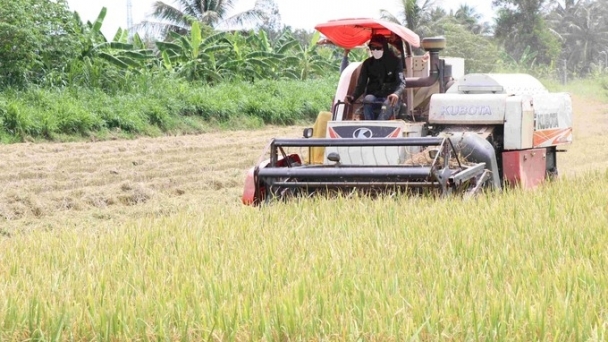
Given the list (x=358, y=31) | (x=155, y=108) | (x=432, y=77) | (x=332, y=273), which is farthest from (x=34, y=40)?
(x=332, y=273)

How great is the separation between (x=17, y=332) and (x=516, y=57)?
3854 centimetres

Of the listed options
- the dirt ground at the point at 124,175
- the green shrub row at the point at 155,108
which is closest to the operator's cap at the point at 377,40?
the dirt ground at the point at 124,175

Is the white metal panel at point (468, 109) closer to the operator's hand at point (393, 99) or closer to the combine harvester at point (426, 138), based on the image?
the combine harvester at point (426, 138)

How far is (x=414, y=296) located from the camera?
3.56 m

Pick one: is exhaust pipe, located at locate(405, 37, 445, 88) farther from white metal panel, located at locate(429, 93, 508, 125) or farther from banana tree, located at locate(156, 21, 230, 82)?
banana tree, located at locate(156, 21, 230, 82)

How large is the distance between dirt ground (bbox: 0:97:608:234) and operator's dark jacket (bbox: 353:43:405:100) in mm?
1837

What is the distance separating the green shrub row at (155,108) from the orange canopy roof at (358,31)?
7483 millimetres

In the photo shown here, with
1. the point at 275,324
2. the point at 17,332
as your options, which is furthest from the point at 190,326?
the point at 17,332

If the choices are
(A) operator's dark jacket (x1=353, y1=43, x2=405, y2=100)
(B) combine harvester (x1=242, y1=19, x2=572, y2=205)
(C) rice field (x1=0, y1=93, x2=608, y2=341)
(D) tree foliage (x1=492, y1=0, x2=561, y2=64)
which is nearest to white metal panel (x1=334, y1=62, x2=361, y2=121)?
(B) combine harvester (x1=242, y1=19, x2=572, y2=205)

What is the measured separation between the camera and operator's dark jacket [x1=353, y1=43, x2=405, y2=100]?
780 centimetres

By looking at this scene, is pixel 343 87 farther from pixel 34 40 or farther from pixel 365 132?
pixel 34 40

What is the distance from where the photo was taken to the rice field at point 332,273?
3279 millimetres

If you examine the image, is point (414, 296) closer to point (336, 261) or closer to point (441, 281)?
point (441, 281)

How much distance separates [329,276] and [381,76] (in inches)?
160
